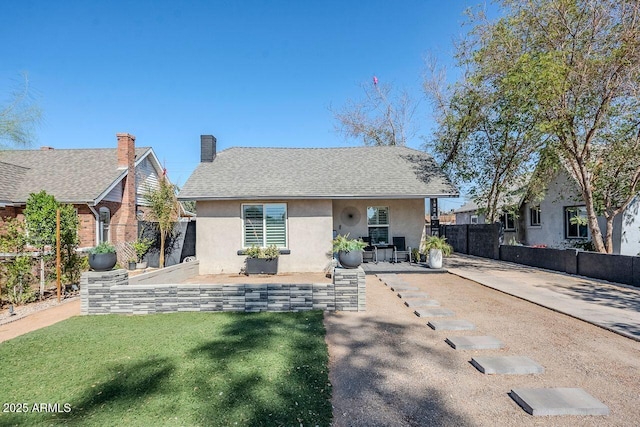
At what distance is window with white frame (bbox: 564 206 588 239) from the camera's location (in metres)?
15.0

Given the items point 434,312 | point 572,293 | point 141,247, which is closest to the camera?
point 434,312

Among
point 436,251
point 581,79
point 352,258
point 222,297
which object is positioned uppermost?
point 581,79

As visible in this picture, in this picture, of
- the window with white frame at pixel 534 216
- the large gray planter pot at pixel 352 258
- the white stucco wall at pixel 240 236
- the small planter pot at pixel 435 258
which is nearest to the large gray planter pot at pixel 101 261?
the white stucco wall at pixel 240 236

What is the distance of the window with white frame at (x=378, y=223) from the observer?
473 inches

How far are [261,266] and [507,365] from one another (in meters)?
7.88

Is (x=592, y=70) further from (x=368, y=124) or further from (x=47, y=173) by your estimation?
(x=47, y=173)

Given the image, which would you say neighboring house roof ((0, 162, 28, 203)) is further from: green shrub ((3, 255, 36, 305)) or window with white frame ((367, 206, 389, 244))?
window with white frame ((367, 206, 389, 244))

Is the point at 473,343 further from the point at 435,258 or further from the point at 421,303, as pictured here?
the point at 435,258

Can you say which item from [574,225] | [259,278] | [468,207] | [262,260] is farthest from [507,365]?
[468,207]

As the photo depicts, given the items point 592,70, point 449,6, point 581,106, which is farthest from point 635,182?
point 449,6

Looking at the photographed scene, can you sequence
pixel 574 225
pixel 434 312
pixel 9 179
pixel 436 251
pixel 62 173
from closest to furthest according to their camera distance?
pixel 434 312
pixel 436 251
pixel 9 179
pixel 62 173
pixel 574 225

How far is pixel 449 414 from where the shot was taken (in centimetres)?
281

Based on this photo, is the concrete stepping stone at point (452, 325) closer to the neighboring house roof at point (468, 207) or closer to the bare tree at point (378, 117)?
the bare tree at point (378, 117)

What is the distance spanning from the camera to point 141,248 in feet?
41.0
